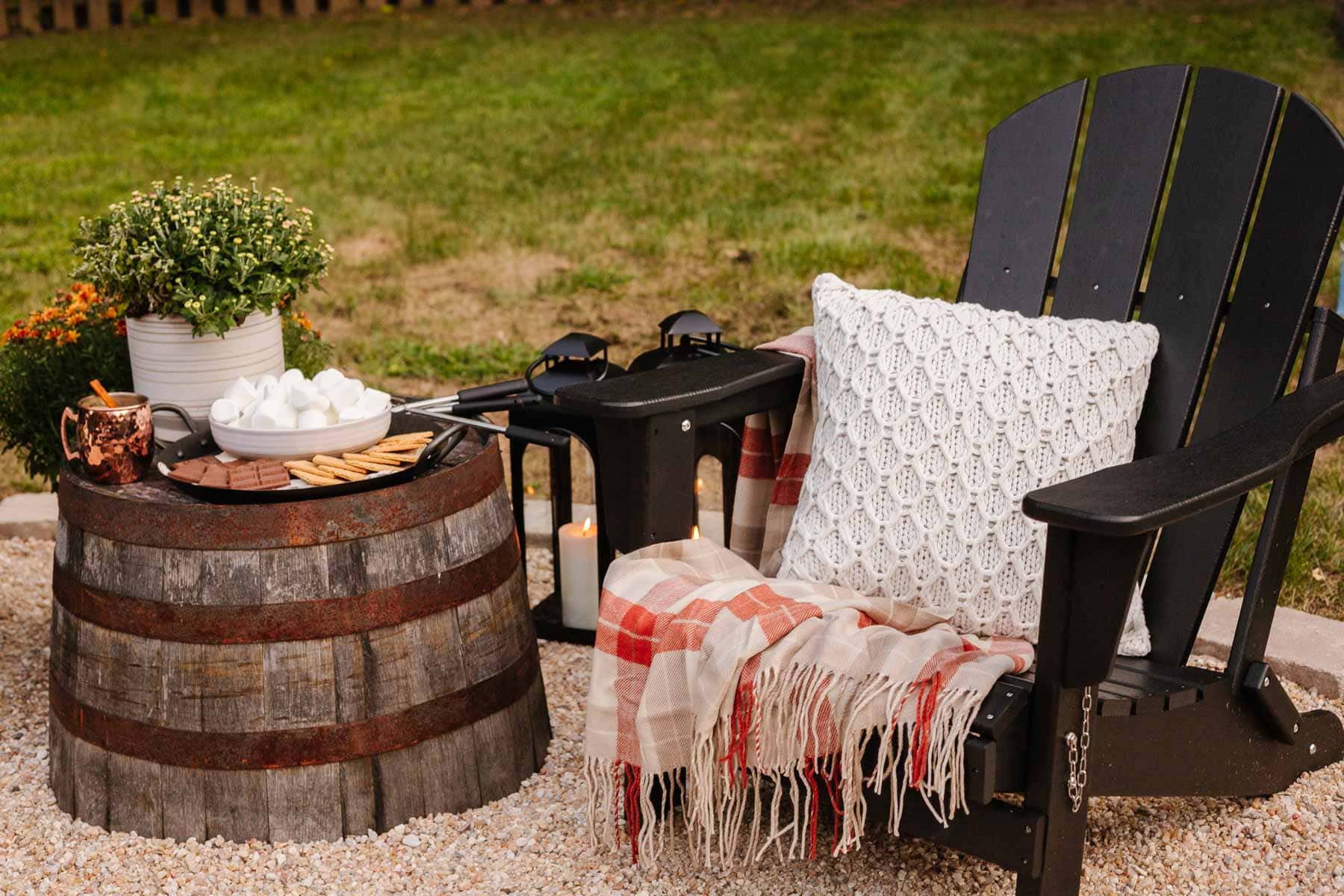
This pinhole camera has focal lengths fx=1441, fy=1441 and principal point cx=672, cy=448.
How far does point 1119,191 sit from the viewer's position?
2.46m

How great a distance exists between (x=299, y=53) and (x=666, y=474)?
7.15 m

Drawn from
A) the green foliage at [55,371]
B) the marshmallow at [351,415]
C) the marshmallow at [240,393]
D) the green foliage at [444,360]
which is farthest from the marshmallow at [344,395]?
the green foliage at [444,360]

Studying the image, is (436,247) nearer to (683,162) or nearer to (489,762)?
(683,162)

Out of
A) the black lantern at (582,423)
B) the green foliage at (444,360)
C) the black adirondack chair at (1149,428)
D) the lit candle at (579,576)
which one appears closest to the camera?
the black adirondack chair at (1149,428)

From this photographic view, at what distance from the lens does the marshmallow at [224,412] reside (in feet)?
7.09

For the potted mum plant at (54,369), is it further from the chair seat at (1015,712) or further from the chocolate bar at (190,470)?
the chair seat at (1015,712)

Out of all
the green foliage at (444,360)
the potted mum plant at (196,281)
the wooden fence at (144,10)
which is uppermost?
the wooden fence at (144,10)

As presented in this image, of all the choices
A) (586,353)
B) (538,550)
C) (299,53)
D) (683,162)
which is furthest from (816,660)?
(299,53)

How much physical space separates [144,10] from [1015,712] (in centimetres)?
912

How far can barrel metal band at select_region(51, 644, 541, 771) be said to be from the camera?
2.04 meters

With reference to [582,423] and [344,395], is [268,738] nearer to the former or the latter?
[344,395]

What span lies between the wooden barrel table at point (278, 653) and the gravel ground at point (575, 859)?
4 centimetres

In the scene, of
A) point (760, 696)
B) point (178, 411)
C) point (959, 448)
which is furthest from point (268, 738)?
point (959, 448)

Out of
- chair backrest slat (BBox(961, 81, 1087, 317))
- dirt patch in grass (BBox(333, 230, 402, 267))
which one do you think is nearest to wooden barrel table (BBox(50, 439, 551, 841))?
chair backrest slat (BBox(961, 81, 1087, 317))
